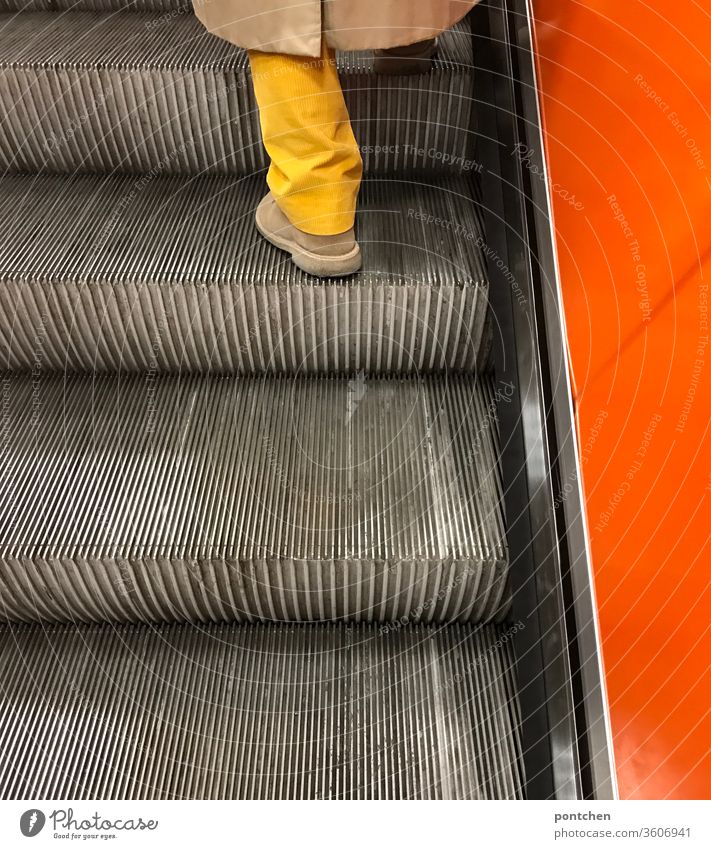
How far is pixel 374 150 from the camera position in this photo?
3.14 feet

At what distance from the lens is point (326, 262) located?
825 millimetres

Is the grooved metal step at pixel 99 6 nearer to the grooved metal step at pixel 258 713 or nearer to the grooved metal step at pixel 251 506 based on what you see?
the grooved metal step at pixel 251 506

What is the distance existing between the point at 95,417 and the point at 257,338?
0.21 m

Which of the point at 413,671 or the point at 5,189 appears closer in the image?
the point at 413,671

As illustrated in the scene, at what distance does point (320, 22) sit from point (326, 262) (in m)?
0.24

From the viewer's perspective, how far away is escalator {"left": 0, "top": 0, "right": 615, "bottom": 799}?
701mm

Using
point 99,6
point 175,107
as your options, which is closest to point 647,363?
point 175,107

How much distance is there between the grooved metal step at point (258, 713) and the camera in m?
0.70

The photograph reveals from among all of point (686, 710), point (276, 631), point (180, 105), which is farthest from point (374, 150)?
point (686, 710)

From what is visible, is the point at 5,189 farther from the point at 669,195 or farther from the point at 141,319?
the point at 669,195

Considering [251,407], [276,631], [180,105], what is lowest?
[276,631]
